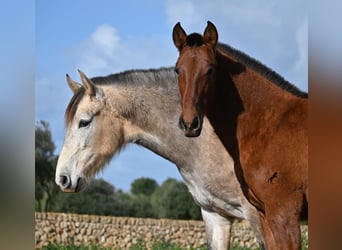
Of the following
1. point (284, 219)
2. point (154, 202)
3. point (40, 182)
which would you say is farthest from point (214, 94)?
point (40, 182)

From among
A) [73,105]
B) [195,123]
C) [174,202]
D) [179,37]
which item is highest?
[179,37]

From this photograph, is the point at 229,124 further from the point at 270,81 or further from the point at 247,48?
the point at 247,48

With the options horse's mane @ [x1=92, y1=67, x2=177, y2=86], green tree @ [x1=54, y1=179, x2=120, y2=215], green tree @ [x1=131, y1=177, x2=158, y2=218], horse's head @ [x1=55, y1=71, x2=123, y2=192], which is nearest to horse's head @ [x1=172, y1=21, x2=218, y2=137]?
horse's mane @ [x1=92, y1=67, x2=177, y2=86]

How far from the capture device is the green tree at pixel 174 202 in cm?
355

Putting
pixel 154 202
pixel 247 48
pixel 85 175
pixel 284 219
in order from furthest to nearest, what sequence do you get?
pixel 154 202
pixel 85 175
pixel 247 48
pixel 284 219

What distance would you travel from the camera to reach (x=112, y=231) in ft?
12.4

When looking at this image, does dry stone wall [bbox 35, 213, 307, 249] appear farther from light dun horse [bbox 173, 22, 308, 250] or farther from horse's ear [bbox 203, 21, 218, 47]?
horse's ear [bbox 203, 21, 218, 47]

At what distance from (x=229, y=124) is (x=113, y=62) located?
1.09 metres

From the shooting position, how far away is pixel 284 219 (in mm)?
2494

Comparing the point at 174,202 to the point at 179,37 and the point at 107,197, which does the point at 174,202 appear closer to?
the point at 107,197

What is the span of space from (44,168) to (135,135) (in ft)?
2.70

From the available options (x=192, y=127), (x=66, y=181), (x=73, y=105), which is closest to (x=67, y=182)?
(x=66, y=181)

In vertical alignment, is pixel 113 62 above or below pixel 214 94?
above

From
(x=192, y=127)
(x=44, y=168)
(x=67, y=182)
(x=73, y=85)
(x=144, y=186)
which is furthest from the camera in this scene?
(x=44, y=168)
